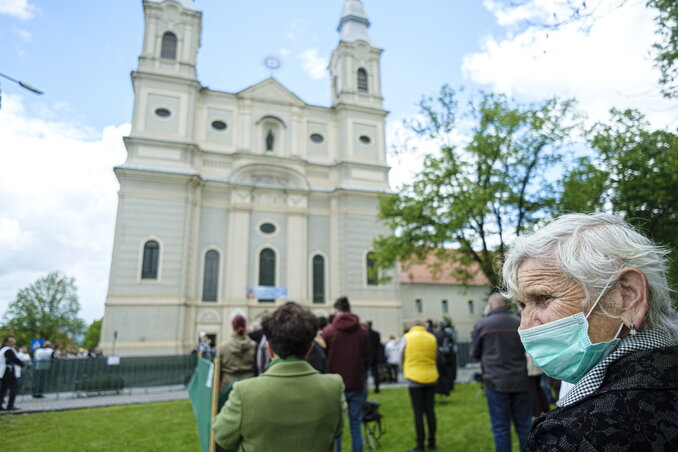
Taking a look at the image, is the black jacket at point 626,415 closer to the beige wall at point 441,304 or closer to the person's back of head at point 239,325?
the person's back of head at point 239,325

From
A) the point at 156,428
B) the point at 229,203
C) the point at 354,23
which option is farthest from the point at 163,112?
the point at 156,428

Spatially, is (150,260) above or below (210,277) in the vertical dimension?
above

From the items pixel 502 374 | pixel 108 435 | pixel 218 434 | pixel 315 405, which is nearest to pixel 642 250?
pixel 315 405

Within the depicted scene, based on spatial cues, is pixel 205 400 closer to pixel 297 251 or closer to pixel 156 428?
pixel 156 428

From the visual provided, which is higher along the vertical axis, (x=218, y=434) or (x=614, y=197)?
(x=614, y=197)

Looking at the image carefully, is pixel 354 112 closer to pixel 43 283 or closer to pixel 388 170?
pixel 388 170

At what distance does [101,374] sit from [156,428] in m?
9.39

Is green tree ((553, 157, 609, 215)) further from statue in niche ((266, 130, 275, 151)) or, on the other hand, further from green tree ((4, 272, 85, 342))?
green tree ((4, 272, 85, 342))

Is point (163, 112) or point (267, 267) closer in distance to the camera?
point (163, 112)

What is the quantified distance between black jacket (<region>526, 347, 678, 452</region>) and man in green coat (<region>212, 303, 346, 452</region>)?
1672mm

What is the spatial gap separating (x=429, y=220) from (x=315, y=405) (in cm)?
1482

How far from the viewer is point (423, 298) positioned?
116ft

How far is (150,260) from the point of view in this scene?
76.2 feet

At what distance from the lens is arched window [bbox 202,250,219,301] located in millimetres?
24422
